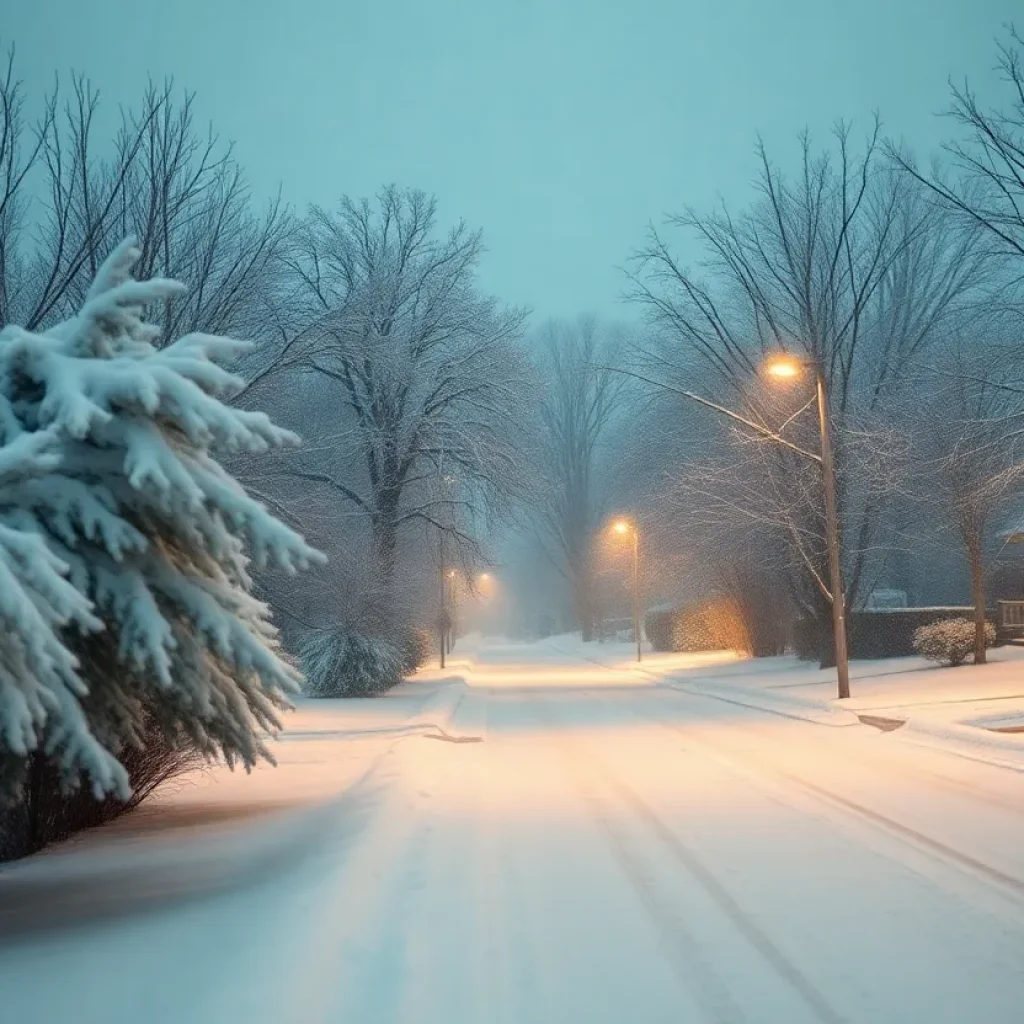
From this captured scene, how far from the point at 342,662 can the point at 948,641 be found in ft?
45.1

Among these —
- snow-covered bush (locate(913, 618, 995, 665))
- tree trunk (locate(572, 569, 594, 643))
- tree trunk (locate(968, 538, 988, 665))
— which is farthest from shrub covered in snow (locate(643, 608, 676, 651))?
snow-covered bush (locate(913, 618, 995, 665))

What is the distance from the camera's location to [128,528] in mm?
6188


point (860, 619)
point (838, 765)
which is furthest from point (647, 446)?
point (838, 765)

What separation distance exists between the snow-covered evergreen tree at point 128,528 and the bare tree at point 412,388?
70.0 feet

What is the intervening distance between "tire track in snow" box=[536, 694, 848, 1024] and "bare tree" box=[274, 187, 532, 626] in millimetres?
18546

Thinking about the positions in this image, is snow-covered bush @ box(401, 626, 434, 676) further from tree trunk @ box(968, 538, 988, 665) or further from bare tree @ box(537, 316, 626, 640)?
bare tree @ box(537, 316, 626, 640)

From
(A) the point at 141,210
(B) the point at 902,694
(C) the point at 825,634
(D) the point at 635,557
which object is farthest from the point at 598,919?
(D) the point at 635,557

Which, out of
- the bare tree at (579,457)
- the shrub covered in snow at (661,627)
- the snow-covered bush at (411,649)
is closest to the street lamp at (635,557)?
the shrub covered in snow at (661,627)

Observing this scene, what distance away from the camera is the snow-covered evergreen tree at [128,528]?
19.2 feet

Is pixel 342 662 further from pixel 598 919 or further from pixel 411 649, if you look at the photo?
pixel 598 919

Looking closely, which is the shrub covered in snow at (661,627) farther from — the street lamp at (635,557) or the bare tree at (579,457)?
the bare tree at (579,457)

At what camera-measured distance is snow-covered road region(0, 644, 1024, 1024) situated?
16.7 ft

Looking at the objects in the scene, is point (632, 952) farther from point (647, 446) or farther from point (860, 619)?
point (647, 446)

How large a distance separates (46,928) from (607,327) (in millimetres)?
77189
